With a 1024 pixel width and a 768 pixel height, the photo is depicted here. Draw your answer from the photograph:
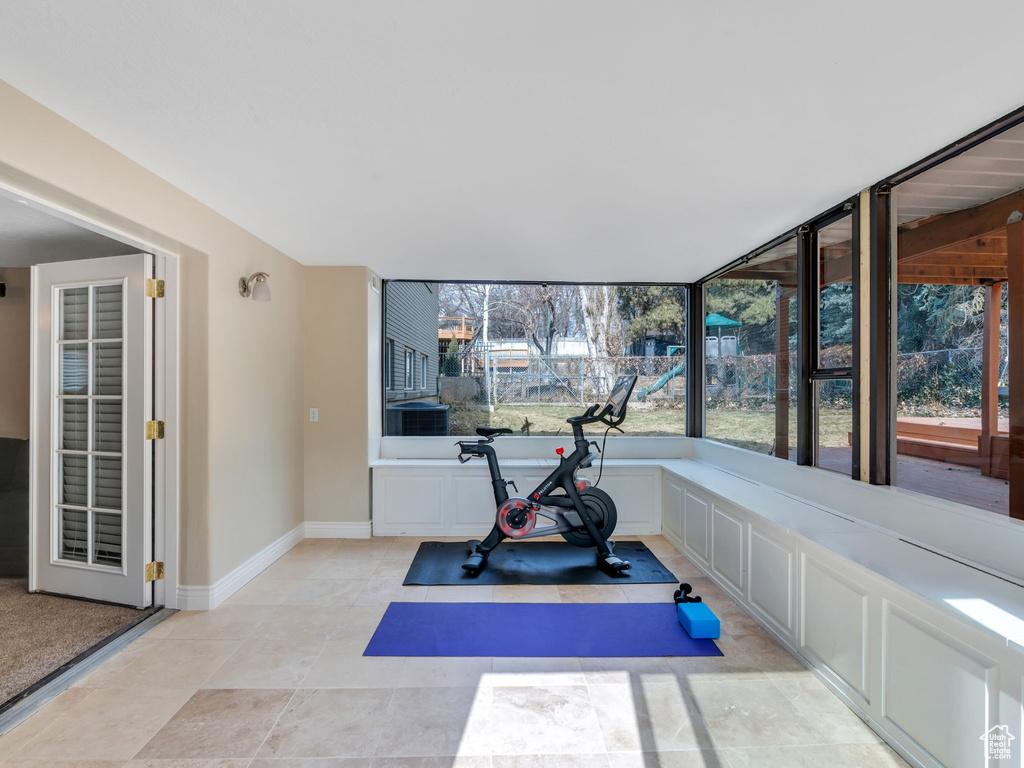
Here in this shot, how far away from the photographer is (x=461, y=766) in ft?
6.06

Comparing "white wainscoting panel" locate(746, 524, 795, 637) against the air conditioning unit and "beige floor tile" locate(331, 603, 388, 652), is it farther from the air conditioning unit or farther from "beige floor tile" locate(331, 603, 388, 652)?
the air conditioning unit

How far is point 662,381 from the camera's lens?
5.16 meters

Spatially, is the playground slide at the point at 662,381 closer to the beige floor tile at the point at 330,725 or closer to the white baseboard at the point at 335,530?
the white baseboard at the point at 335,530

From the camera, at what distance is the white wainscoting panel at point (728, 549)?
125 inches

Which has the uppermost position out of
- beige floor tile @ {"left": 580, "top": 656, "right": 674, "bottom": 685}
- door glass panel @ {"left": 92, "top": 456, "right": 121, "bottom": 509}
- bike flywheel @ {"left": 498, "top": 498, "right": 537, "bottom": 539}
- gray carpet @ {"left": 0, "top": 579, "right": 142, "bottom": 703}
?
door glass panel @ {"left": 92, "top": 456, "right": 121, "bottom": 509}

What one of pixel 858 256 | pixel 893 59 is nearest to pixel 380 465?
pixel 858 256

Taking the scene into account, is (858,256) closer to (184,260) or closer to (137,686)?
(184,260)

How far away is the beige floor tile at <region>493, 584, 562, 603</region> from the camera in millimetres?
3264

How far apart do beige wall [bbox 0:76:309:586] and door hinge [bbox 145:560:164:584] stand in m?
0.13

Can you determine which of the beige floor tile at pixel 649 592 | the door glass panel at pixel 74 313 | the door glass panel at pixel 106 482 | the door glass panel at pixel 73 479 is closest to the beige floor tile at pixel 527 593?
the beige floor tile at pixel 649 592

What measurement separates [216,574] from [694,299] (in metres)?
4.71

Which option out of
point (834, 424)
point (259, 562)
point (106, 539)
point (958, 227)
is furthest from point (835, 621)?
point (106, 539)

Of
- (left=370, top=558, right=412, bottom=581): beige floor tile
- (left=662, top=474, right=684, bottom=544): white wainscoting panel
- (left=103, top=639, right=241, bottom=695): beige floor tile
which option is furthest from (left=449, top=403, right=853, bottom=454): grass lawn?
(left=103, top=639, right=241, bottom=695): beige floor tile

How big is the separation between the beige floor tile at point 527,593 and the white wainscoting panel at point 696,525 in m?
1.18
